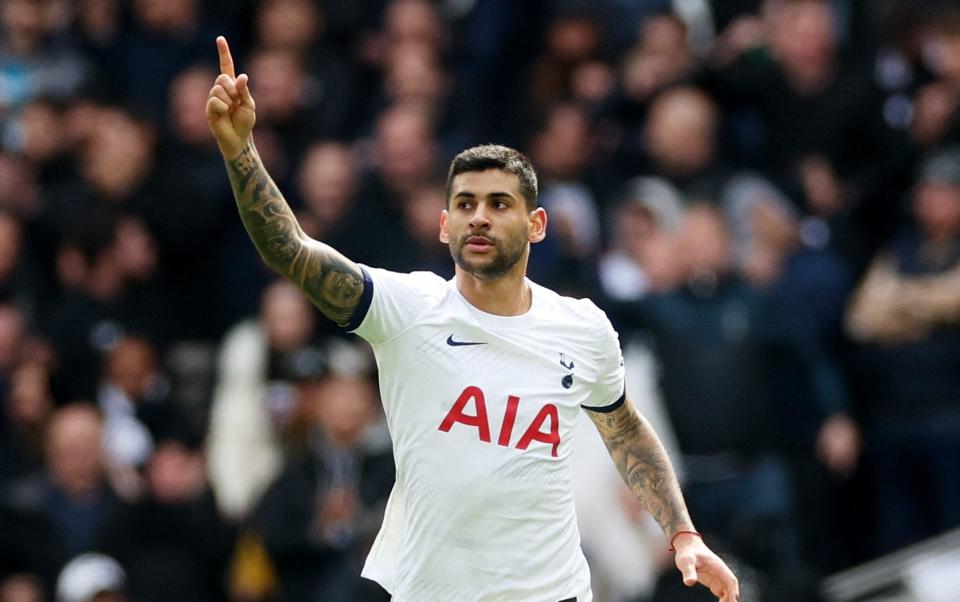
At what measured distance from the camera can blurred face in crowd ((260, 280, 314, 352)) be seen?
11.9 metres

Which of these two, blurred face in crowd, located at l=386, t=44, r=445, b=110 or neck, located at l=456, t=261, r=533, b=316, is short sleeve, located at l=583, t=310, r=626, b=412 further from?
blurred face in crowd, located at l=386, t=44, r=445, b=110

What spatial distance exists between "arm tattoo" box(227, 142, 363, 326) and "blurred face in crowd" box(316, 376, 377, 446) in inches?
200

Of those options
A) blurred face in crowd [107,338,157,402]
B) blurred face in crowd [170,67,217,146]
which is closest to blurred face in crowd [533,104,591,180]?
blurred face in crowd [170,67,217,146]

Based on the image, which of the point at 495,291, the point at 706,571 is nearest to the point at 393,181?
the point at 495,291

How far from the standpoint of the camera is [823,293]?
38.6ft

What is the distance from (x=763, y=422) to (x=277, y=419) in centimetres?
308

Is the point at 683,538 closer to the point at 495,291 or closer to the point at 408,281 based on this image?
the point at 495,291

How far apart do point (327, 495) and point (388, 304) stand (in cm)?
524

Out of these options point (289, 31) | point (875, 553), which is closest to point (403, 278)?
point (875, 553)

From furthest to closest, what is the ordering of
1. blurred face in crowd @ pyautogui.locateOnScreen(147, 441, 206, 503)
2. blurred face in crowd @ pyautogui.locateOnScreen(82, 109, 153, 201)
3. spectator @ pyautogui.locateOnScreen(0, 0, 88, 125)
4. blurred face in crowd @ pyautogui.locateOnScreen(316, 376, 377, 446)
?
spectator @ pyautogui.locateOnScreen(0, 0, 88, 125), blurred face in crowd @ pyautogui.locateOnScreen(82, 109, 153, 201), blurred face in crowd @ pyautogui.locateOnScreen(147, 441, 206, 503), blurred face in crowd @ pyautogui.locateOnScreen(316, 376, 377, 446)

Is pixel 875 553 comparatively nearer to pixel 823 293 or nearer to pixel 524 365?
pixel 823 293

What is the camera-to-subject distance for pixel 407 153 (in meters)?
12.5

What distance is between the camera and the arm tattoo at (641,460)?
23.1 feet

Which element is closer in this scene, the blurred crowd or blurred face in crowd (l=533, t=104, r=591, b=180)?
the blurred crowd
